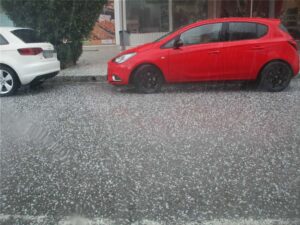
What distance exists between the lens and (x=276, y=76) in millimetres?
8484

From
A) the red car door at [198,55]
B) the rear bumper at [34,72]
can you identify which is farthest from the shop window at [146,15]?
the red car door at [198,55]

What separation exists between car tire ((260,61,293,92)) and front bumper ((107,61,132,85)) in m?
2.82

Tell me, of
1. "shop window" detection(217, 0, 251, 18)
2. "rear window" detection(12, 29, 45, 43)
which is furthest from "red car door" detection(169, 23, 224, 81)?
"shop window" detection(217, 0, 251, 18)

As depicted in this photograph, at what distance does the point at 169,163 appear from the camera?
185 inches

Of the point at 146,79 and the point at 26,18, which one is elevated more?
the point at 26,18

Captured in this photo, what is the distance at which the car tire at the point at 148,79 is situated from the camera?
856 cm

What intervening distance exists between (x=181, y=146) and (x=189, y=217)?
1.83 m

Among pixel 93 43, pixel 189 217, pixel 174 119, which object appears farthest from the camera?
pixel 93 43

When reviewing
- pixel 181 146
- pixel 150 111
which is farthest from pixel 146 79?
pixel 181 146

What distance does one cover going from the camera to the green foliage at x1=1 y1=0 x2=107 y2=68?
11.6 m

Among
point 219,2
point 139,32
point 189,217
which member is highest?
point 219,2

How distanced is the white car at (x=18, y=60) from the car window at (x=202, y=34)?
10.6 ft

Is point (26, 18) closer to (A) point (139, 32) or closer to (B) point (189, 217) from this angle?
(A) point (139, 32)

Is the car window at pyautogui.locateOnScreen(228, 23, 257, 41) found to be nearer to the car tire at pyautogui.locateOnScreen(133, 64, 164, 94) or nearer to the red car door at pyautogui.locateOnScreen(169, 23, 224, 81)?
the red car door at pyautogui.locateOnScreen(169, 23, 224, 81)
